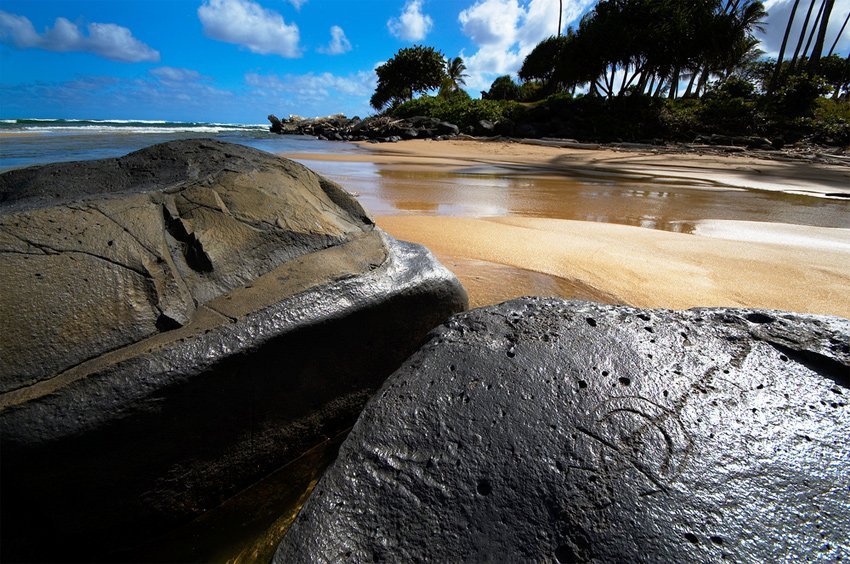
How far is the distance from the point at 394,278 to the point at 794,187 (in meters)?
10.0

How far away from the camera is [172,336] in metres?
1.41

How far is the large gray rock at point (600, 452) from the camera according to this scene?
0.94 meters

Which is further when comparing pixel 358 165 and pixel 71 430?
pixel 358 165

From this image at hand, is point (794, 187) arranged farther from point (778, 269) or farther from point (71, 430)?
point (71, 430)

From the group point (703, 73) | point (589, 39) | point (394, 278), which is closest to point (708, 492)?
point (394, 278)

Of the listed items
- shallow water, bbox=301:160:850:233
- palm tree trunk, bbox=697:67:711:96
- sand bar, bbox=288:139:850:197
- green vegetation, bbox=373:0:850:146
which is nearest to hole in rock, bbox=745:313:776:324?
shallow water, bbox=301:160:850:233

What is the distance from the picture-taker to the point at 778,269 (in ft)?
10.8

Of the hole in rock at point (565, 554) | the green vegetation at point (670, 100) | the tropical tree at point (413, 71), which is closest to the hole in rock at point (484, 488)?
the hole in rock at point (565, 554)

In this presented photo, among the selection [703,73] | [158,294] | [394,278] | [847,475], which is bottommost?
[847,475]

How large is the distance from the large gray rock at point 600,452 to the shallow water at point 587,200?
13.0 feet

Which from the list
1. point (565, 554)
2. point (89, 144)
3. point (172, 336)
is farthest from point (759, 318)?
point (89, 144)

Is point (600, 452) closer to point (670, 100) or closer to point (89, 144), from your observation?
point (89, 144)

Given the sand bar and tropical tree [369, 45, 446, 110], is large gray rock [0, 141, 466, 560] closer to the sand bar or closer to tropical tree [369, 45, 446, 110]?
the sand bar

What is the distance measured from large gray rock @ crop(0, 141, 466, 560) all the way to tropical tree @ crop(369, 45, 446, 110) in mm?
43494
